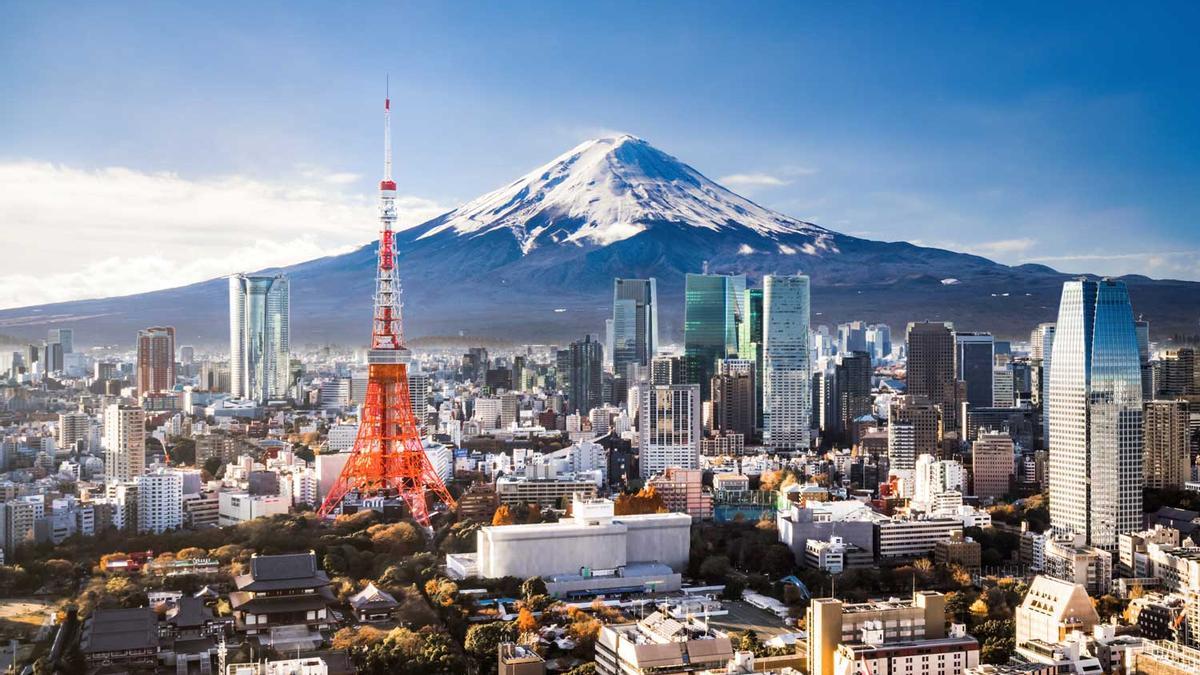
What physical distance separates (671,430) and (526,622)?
6767mm

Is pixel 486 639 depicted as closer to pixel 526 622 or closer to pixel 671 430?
pixel 526 622

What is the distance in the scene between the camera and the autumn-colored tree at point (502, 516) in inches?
364

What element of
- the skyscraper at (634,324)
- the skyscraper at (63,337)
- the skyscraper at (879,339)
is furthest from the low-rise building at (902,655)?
the skyscraper at (879,339)

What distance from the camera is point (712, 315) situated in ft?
65.2

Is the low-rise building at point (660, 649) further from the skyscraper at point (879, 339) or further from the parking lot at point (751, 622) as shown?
the skyscraper at point (879, 339)

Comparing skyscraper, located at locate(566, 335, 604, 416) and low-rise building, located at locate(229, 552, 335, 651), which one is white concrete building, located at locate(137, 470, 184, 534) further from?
skyscraper, located at locate(566, 335, 604, 416)

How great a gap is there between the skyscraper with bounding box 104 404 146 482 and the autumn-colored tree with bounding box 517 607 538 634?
472cm

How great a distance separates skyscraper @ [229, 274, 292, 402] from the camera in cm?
1784

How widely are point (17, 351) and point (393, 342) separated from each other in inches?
161

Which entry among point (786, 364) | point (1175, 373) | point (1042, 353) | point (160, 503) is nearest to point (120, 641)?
point (160, 503)

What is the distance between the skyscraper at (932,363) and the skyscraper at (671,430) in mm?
3974

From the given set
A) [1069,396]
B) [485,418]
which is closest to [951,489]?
[1069,396]

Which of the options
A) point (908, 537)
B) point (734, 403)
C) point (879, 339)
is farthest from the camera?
point (879, 339)

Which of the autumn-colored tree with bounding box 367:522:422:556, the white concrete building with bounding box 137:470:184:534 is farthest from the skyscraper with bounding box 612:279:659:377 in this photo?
the autumn-colored tree with bounding box 367:522:422:556
